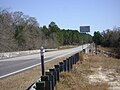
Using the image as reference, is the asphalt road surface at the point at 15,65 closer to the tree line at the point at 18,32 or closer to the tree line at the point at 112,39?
the tree line at the point at 18,32

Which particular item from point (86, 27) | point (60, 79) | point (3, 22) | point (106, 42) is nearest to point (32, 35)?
point (3, 22)

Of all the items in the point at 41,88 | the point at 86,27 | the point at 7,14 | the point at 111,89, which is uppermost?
the point at 7,14

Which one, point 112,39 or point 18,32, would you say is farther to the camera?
point 112,39

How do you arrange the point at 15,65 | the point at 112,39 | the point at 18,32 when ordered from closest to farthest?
the point at 15,65 < the point at 18,32 < the point at 112,39

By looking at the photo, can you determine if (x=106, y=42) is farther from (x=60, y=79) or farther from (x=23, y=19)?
(x=60, y=79)

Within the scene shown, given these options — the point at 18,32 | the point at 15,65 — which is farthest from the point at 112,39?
the point at 15,65

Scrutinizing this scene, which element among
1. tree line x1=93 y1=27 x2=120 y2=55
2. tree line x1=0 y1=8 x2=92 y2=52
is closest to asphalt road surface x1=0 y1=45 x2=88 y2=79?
tree line x1=0 y1=8 x2=92 y2=52

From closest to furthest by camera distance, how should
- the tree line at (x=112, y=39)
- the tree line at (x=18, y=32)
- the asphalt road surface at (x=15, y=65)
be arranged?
the asphalt road surface at (x=15, y=65), the tree line at (x=18, y=32), the tree line at (x=112, y=39)

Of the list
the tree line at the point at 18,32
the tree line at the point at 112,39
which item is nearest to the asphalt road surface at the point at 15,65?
the tree line at the point at 18,32

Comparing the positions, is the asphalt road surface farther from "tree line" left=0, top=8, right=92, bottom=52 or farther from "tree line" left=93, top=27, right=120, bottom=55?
"tree line" left=93, top=27, right=120, bottom=55

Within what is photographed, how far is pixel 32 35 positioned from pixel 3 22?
29.1 meters

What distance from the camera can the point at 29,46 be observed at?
89.2 metres

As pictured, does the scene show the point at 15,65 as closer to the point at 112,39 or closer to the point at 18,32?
the point at 18,32

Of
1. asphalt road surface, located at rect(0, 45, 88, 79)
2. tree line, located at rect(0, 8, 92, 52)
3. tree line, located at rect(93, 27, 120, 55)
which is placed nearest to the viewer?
asphalt road surface, located at rect(0, 45, 88, 79)
